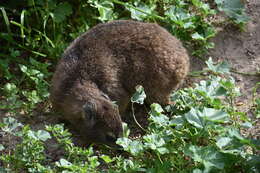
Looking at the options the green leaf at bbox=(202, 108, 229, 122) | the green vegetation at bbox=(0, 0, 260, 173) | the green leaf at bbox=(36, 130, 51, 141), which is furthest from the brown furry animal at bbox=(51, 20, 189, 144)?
the green leaf at bbox=(202, 108, 229, 122)

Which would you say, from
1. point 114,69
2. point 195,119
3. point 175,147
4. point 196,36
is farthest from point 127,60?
point 195,119

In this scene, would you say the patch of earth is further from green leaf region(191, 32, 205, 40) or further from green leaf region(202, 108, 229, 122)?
green leaf region(202, 108, 229, 122)

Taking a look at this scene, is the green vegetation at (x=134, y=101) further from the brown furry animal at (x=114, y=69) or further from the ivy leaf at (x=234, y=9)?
the brown furry animal at (x=114, y=69)

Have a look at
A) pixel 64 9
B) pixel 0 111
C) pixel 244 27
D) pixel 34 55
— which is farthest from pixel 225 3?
pixel 0 111

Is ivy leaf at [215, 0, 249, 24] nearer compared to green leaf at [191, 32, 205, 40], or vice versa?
green leaf at [191, 32, 205, 40]

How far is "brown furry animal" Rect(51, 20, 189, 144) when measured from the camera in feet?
20.1

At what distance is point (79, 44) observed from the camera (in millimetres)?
Result: 6375

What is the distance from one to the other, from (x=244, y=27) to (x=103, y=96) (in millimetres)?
2622

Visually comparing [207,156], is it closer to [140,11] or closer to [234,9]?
[140,11]

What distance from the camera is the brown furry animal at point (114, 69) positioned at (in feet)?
20.1

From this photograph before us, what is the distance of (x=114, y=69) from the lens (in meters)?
6.38

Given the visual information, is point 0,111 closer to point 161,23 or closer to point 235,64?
point 161,23

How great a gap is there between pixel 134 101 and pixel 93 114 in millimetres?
582

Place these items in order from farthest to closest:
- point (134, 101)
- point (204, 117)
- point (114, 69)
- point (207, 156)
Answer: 1. point (114, 69)
2. point (134, 101)
3. point (204, 117)
4. point (207, 156)
